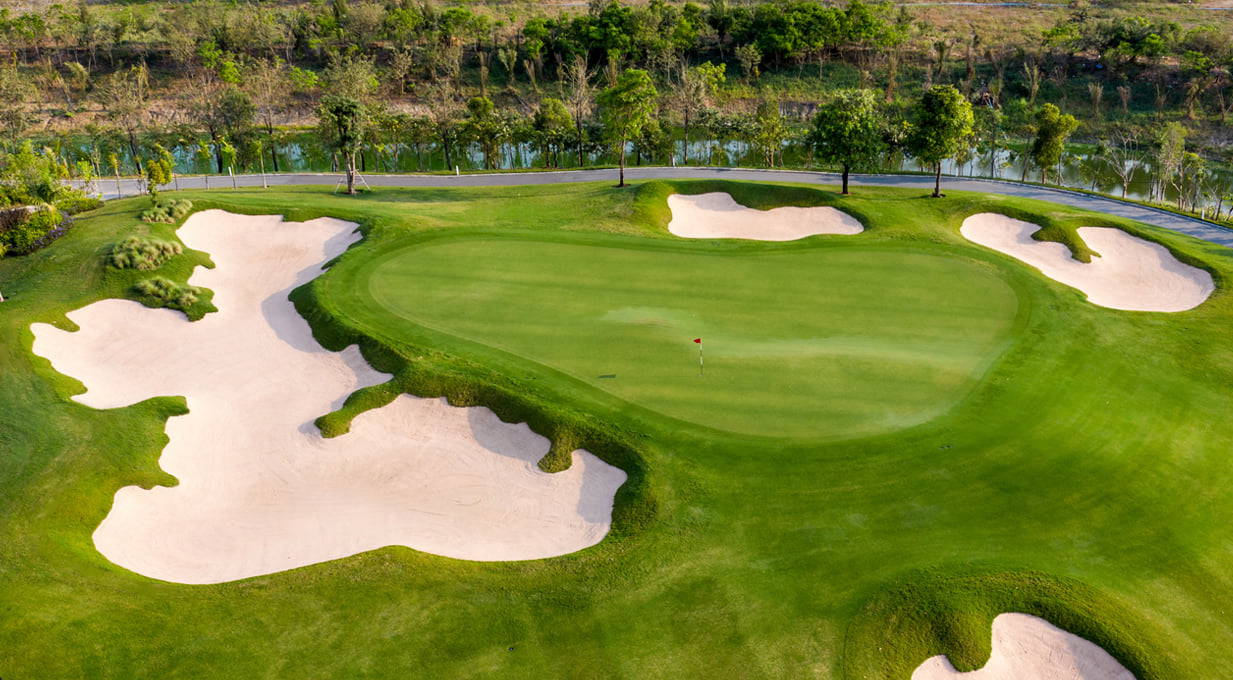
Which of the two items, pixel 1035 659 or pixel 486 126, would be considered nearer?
pixel 1035 659

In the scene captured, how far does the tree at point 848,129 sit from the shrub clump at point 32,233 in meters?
45.9

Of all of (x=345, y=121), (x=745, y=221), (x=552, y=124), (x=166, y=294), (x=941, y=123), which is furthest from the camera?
(x=552, y=124)

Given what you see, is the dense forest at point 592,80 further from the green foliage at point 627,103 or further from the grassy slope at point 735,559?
the grassy slope at point 735,559

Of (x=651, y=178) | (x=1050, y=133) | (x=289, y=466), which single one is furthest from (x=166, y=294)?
(x=1050, y=133)

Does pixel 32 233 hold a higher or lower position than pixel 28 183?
lower

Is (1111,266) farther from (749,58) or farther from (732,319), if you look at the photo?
(749,58)

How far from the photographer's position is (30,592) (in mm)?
20359

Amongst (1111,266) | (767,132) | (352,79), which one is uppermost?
(352,79)

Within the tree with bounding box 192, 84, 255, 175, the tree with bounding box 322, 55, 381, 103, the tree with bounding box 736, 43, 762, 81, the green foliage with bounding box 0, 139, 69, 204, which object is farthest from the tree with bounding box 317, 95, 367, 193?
the tree with bounding box 736, 43, 762, 81

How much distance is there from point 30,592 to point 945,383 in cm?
2872

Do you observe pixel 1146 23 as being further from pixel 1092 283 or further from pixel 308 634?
pixel 308 634

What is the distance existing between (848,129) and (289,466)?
131 ft

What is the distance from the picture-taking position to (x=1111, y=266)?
43.2 metres

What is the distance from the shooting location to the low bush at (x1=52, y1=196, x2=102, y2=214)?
46094mm
